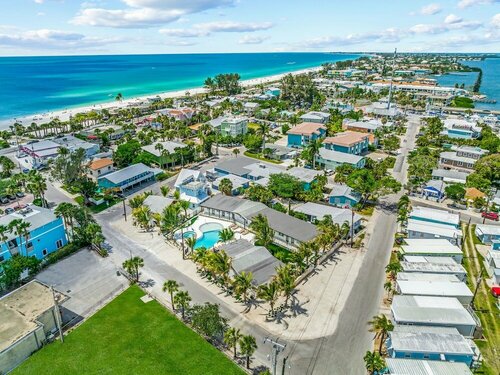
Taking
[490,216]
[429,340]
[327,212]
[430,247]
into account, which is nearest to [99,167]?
[327,212]

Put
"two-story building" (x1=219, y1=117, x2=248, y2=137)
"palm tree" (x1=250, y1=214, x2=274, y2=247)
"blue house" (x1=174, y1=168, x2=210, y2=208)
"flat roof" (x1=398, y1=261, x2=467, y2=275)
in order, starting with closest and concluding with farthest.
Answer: "flat roof" (x1=398, y1=261, x2=467, y2=275) → "palm tree" (x1=250, y1=214, x2=274, y2=247) → "blue house" (x1=174, y1=168, x2=210, y2=208) → "two-story building" (x1=219, y1=117, x2=248, y2=137)

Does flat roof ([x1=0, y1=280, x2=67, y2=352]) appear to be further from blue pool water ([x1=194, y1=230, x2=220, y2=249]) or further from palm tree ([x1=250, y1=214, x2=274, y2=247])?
palm tree ([x1=250, y1=214, x2=274, y2=247])

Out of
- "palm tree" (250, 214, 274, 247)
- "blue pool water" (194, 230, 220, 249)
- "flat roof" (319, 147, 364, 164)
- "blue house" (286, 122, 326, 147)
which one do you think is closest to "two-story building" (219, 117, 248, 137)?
"blue house" (286, 122, 326, 147)

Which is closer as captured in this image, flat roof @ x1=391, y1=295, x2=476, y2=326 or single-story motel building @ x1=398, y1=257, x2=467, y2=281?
flat roof @ x1=391, y1=295, x2=476, y2=326

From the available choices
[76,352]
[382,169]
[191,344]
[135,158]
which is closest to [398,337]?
[191,344]

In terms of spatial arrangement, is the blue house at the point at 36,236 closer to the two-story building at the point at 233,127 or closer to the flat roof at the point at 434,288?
the flat roof at the point at 434,288

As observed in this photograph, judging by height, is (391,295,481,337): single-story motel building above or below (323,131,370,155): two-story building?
below

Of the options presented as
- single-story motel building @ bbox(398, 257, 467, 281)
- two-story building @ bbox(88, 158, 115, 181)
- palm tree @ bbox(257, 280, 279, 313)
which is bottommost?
two-story building @ bbox(88, 158, 115, 181)
